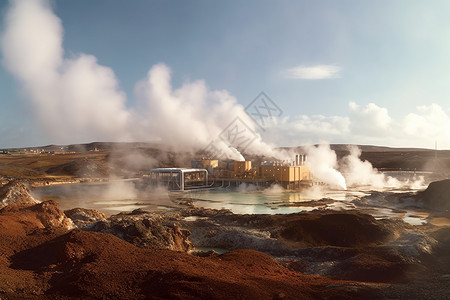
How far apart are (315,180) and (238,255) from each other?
51.9 meters

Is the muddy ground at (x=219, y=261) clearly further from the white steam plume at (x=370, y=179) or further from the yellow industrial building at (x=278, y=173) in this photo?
the white steam plume at (x=370, y=179)

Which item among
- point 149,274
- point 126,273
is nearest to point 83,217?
point 126,273

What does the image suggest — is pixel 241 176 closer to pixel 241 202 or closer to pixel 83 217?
pixel 241 202

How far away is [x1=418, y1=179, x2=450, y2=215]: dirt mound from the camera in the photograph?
35719 mm

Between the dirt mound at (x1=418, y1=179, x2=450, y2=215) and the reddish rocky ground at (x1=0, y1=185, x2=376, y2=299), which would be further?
the dirt mound at (x1=418, y1=179, x2=450, y2=215)

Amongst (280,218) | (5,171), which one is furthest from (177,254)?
(5,171)

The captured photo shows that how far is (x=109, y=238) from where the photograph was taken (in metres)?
14.3

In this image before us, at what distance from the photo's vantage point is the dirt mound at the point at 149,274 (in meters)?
9.92

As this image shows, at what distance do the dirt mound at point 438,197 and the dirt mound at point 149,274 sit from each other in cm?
2757

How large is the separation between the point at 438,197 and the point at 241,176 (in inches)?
1202

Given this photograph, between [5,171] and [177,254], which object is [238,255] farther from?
[5,171]

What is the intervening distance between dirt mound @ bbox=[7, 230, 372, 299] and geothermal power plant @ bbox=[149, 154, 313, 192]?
41546mm

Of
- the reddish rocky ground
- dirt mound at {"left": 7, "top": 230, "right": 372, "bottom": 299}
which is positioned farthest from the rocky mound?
dirt mound at {"left": 7, "top": 230, "right": 372, "bottom": 299}

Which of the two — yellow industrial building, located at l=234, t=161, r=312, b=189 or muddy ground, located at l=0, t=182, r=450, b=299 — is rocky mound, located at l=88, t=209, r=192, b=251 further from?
yellow industrial building, located at l=234, t=161, r=312, b=189
